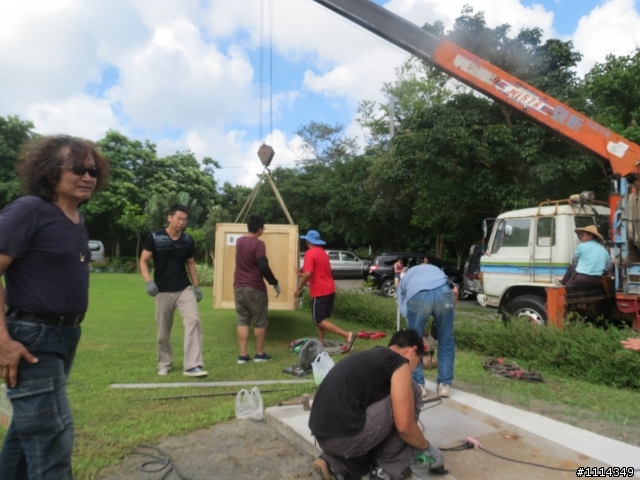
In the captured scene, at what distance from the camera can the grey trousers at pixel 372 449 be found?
9.52 ft

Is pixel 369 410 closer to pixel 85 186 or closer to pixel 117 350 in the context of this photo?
pixel 85 186

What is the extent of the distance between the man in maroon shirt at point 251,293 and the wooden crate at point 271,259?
1500 millimetres

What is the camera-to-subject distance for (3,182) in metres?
27.2

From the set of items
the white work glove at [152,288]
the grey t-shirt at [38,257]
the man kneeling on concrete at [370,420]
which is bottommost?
the man kneeling on concrete at [370,420]

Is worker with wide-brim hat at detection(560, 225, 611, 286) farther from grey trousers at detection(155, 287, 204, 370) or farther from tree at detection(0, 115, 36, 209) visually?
tree at detection(0, 115, 36, 209)

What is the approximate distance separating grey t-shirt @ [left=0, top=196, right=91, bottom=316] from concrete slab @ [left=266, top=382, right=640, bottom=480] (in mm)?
2010

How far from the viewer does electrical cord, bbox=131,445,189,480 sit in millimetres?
3264

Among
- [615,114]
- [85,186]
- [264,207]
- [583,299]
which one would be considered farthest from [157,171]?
[85,186]

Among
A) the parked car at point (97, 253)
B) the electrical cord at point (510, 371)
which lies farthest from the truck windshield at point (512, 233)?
the parked car at point (97, 253)

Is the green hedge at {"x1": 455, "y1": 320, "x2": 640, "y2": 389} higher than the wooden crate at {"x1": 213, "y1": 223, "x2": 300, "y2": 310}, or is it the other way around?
the wooden crate at {"x1": 213, "y1": 223, "x2": 300, "y2": 310}

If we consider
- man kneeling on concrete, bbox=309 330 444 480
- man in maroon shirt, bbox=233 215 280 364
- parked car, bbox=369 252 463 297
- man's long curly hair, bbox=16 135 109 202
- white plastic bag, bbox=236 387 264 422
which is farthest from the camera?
parked car, bbox=369 252 463 297

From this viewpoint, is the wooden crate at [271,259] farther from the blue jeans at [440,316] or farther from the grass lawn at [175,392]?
the blue jeans at [440,316]

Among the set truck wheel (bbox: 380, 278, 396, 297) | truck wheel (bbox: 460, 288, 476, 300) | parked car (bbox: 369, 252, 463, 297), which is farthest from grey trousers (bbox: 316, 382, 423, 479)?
truck wheel (bbox: 380, 278, 396, 297)

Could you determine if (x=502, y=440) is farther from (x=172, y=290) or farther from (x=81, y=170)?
(x=172, y=290)
